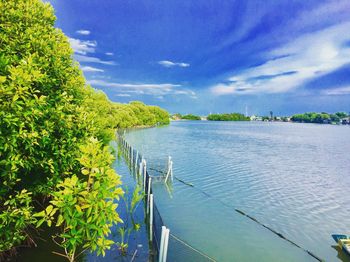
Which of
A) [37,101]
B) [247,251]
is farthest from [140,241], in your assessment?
[37,101]

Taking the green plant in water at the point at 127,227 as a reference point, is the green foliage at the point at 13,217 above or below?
above

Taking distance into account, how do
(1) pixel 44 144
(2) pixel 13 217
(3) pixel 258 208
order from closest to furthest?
(2) pixel 13 217, (1) pixel 44 144, (3) pixel 258 208

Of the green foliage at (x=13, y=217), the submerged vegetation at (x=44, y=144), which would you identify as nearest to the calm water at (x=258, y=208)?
the submerged vegetation at (x=44, y=144)

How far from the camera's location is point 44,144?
595 cm

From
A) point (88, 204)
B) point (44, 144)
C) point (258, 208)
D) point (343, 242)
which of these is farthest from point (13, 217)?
point (258, 208)

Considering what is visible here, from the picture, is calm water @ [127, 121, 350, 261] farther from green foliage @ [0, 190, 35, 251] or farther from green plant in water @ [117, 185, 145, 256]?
green foliage @ [0, 190, 35, 251]

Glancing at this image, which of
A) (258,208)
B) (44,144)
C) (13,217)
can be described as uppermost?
(44,144)

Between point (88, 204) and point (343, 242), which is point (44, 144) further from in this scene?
point (343, 242)

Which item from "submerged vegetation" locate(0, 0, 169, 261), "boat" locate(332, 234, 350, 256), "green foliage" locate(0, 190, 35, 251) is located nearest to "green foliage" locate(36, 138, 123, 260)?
"submerged vegetation" locate(0, 0, 169, 261)

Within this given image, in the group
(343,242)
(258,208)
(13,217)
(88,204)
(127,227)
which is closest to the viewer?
(88,204)

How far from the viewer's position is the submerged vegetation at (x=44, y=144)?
441 cm

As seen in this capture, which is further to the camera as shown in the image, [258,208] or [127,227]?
[258,208]

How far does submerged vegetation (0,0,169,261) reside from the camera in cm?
441

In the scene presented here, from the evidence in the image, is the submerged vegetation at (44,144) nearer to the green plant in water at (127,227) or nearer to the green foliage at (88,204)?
the green foliage at (88,204)
